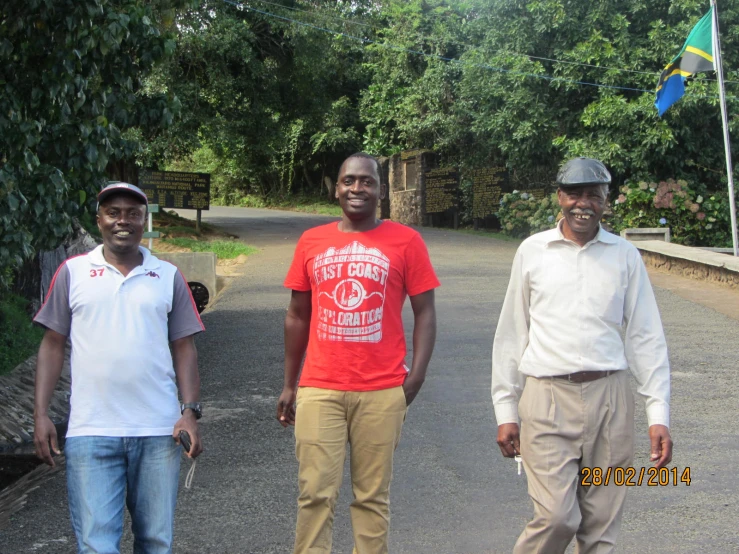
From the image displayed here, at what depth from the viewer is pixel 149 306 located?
3.48 meters

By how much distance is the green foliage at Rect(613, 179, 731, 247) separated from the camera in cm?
2172

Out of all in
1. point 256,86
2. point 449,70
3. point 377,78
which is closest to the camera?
point 256,86

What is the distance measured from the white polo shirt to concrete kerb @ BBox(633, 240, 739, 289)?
12681 mm

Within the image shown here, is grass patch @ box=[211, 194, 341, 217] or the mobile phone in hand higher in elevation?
the mobile phone in hand

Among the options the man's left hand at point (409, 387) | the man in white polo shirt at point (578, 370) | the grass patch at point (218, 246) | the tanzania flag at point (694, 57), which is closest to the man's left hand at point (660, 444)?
the man in white polo shirt at point (578, 370)

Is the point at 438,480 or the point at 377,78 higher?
the point at 377,78

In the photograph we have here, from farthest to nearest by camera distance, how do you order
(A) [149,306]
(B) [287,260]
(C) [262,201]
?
(C) [262,201], (B) [287,260], (A) [149,306]

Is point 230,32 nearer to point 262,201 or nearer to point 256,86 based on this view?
point 256,86

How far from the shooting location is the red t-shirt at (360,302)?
379 cm

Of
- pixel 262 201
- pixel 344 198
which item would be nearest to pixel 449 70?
pixel 262 201

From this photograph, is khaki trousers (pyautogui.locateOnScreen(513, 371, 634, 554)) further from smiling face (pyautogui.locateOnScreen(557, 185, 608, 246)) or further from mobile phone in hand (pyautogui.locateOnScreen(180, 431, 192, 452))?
mobile phone in hand (pyautogui.locateOnScreen(180, 431, 192, 452))

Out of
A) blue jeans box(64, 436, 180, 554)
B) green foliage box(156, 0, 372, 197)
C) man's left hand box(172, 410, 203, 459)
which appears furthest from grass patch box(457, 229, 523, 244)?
blue jeans box(64, 436, 180, 554)

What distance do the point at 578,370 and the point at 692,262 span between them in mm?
13754

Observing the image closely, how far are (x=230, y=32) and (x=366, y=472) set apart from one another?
21.6m
